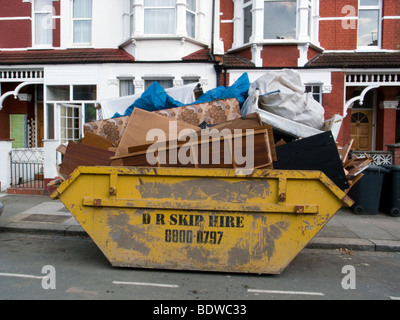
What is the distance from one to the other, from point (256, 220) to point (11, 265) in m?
3.42

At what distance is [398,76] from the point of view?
10773 millimetres

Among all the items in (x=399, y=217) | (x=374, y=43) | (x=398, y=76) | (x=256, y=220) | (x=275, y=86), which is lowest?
(x=399, y=217)

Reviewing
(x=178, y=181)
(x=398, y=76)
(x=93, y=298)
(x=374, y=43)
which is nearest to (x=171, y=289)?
(x=93, y=298)

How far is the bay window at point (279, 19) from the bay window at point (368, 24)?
2.52 m

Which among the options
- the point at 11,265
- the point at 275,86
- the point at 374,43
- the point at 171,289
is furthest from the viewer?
the point at 374,43

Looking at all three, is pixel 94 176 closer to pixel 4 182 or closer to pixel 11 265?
pixel 11 265

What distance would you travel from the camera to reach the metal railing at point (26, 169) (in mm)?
10086

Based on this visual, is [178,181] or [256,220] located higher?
[178,181]

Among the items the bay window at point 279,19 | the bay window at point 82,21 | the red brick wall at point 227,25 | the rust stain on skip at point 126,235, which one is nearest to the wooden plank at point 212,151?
the rust stain on skip at point 126,235

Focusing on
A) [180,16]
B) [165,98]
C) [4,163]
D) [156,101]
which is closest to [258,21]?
[180,16]

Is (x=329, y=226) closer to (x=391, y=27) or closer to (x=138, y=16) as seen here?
(x=391, y=27)

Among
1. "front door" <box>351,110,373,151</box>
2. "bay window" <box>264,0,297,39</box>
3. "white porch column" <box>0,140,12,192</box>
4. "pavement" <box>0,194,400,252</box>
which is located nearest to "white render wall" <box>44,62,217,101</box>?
"white porch column" <box>0,140,12,192</box>
